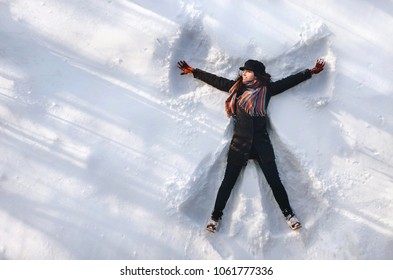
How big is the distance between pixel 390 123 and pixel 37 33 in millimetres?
3637

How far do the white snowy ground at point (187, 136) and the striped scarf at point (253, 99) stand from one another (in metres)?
0.23

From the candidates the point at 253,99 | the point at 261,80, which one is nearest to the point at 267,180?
the point at 253,99

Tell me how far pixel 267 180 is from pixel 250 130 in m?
0.51

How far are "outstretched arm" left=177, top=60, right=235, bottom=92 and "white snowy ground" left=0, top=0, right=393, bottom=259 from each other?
0.41 feet

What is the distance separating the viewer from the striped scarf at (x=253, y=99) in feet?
11.2

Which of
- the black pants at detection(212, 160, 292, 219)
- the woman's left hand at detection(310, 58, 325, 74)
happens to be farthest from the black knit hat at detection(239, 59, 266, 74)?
the black pants at detection(212, 160, 292, 219)

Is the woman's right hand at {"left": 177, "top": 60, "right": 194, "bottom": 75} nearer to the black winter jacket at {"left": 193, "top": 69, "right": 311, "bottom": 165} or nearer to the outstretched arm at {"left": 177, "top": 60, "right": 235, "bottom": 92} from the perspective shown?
the outstretched arm at {"left": 177, "top": 60, "right": 235, "bottom": 92}

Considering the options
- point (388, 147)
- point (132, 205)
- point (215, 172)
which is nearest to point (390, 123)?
point (388, 147)

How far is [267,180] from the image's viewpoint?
353 cm

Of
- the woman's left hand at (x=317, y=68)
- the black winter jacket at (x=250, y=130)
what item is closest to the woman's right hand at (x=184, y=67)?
the black winter jacket at (x=250, y=130)

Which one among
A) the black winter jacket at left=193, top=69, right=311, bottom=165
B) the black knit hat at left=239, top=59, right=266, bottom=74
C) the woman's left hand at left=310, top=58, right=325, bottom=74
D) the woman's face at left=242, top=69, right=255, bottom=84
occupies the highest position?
the woman's left hand at left=310, top=58, right=325, bottom=74

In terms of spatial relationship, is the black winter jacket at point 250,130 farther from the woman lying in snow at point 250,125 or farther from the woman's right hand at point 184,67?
the woman's right hand at point 184,67

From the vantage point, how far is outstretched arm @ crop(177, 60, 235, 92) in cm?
350

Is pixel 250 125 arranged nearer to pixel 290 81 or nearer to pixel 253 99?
pixel 253 99
